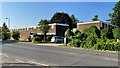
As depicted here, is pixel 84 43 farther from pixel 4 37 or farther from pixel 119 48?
pixel 4 37

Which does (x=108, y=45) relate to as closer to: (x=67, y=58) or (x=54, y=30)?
(x=67, y=58)

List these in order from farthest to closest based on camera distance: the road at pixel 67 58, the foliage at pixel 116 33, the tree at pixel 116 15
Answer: the tree at pixel 116 15, the foliage at pixel 116 33, the road at pixel 67 58

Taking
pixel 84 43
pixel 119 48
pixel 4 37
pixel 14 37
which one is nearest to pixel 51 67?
pixel 119 48

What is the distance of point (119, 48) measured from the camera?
28.2 m

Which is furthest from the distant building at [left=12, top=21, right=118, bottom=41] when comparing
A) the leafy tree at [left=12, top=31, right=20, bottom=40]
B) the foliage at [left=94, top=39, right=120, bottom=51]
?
the foliage at [left=94, top=39, right=120, bottom=51]

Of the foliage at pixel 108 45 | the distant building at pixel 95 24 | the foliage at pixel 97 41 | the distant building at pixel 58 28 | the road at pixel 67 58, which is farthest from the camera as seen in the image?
the distant building at pixel 58 28

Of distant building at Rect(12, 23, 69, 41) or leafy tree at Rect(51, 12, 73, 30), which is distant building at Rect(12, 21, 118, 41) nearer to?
distant building at Rect(12, 23, 69, 41)

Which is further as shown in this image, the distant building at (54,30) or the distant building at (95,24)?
the distant building at (54,30)

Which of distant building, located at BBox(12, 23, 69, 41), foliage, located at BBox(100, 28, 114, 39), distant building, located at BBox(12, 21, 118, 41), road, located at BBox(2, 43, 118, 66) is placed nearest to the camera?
road, located at BBox(2, 43, 118, 66)

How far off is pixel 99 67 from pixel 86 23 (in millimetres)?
43295

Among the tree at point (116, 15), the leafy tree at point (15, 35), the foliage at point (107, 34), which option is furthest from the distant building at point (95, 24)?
the leafy tree at point (15, 35)

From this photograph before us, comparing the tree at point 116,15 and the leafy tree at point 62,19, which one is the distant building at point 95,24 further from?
the leafy tree at point 62,19

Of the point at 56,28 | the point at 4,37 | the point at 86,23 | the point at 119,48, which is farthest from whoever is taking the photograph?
the point at 4,37

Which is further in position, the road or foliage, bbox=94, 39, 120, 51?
foliage, bbox=94, 39, 120, 51
